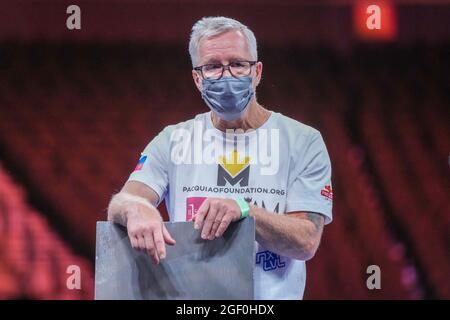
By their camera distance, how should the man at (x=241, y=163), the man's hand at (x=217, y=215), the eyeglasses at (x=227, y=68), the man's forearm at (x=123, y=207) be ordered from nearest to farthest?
the man's hand at (x=217, y=215)
the man's forearm at (x=123, y=207)
the man at (x=241, y=163)
the eyeglasses at (x=227, y=68)

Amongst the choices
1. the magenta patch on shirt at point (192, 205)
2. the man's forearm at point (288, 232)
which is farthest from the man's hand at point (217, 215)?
the magenta patch on shirt at point (192, 205)

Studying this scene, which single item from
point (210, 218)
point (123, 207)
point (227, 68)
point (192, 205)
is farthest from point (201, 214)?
point (227, 68)

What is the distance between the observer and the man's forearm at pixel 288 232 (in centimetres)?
146

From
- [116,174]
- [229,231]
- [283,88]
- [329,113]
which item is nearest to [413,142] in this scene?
[329,113]

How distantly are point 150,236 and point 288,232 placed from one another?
1.10 feet

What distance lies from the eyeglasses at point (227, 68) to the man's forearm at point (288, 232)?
379mm

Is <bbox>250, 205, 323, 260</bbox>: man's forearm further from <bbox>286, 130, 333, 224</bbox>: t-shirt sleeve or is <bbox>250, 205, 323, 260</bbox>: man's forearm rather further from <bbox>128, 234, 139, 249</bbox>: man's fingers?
<bbox>128, 234, 139, 249</bbox>: man's fingers

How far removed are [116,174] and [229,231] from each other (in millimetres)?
1224

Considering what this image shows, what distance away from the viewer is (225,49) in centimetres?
172

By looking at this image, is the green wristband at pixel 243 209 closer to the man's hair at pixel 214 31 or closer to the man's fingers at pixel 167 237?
the man's fingers at pixel 167 237

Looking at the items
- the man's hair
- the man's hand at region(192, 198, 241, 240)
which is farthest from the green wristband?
the man's hair

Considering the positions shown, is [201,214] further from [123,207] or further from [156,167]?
[156,167]

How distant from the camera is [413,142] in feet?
8.08
